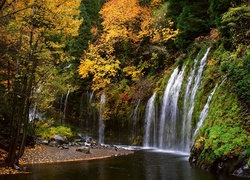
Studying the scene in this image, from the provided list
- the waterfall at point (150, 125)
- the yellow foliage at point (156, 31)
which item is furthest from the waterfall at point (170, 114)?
the yellow foliage at point (156, 31)

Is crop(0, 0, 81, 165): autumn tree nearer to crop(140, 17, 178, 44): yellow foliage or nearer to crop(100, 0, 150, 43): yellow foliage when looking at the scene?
crop(140, 17, 178, 44): yellow foliage

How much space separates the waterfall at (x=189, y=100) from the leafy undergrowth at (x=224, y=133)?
329 centimetres

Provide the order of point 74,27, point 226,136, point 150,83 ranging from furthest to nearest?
point 150,83
point 74,27
point 226,136

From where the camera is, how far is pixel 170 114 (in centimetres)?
1747

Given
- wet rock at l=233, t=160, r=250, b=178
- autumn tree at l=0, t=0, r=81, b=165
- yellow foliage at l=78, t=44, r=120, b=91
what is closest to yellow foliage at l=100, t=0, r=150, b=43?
yellow foliage at l=78, t=44, r=120, b=91

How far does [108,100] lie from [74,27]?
12865mm

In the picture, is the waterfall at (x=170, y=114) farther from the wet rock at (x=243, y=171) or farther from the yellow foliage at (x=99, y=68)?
the wet rock at (x=243, y=171)

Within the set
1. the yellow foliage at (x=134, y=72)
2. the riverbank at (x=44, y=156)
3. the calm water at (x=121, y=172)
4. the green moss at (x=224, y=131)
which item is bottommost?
the calm water at (x=121, y=172)

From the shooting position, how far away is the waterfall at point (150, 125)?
18.9 meters

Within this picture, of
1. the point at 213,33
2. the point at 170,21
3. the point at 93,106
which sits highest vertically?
the point at 170,21

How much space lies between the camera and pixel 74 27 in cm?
1058

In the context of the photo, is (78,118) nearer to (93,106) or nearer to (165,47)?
(93,106)

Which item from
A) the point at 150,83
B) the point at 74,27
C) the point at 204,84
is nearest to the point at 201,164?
the point at 204,84

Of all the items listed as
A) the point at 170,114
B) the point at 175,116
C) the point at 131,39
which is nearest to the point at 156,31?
the point at 131,39
